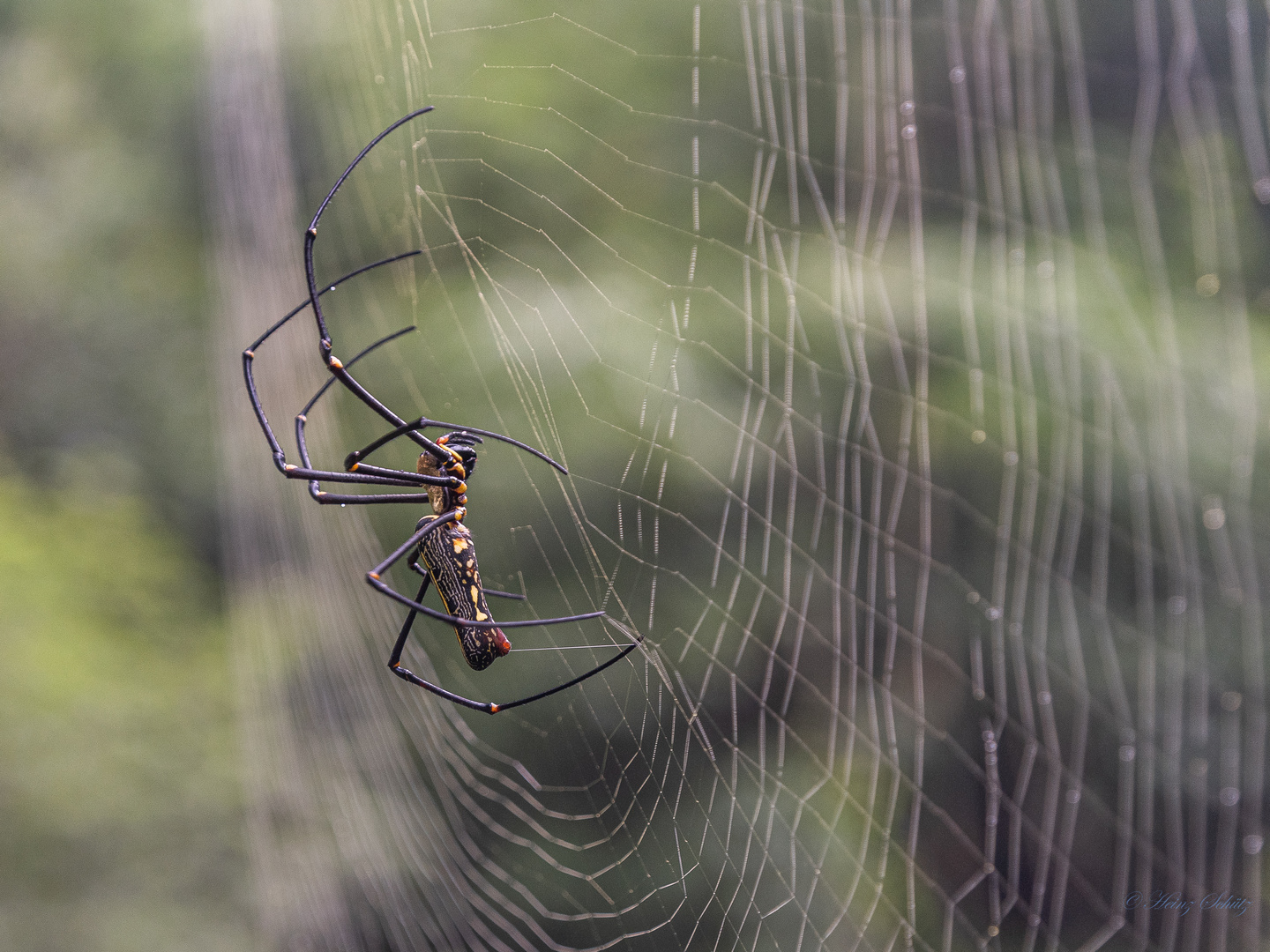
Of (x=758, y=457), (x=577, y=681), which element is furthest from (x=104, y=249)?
(x=577, y=681)

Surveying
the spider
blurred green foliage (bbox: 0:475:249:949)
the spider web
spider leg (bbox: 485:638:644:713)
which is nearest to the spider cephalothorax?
the spider

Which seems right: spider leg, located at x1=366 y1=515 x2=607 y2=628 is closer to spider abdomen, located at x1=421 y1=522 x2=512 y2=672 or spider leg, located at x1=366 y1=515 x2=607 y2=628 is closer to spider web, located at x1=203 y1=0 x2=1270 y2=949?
spider abdomen, located at x1=421 y1=522 x2=512 y2=672

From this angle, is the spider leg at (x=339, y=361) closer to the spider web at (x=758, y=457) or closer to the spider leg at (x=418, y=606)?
the spider leg at (x=418, y=606)

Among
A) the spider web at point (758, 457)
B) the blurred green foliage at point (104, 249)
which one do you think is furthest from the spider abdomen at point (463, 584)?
the blurred green foliage at point (104, 249)

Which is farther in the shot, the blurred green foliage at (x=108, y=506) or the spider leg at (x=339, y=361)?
the blurred green foliage at (x=108, y=506)

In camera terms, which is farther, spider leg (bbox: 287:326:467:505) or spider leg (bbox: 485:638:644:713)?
spider leg (bbox: 287:326:467:505)

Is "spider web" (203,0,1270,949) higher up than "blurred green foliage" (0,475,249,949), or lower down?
higher up

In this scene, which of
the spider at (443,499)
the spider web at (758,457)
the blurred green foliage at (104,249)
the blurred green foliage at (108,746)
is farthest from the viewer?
the blurred green foliage at (104,249)

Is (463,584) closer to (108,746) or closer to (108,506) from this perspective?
(108,746)

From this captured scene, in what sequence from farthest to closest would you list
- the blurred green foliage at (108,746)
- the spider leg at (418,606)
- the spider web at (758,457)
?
1. the blurred green foliage at (108,746)
2. the spider web at (758,457)
3. the spider leg at (418,606)

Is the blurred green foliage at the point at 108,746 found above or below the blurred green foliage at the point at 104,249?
below

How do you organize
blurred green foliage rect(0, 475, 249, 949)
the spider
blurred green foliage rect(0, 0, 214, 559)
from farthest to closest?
blurred green foliage rect(0, 0, 214, 559) < blurred green foliage rect(0, 475, 249, 949) < the spider
